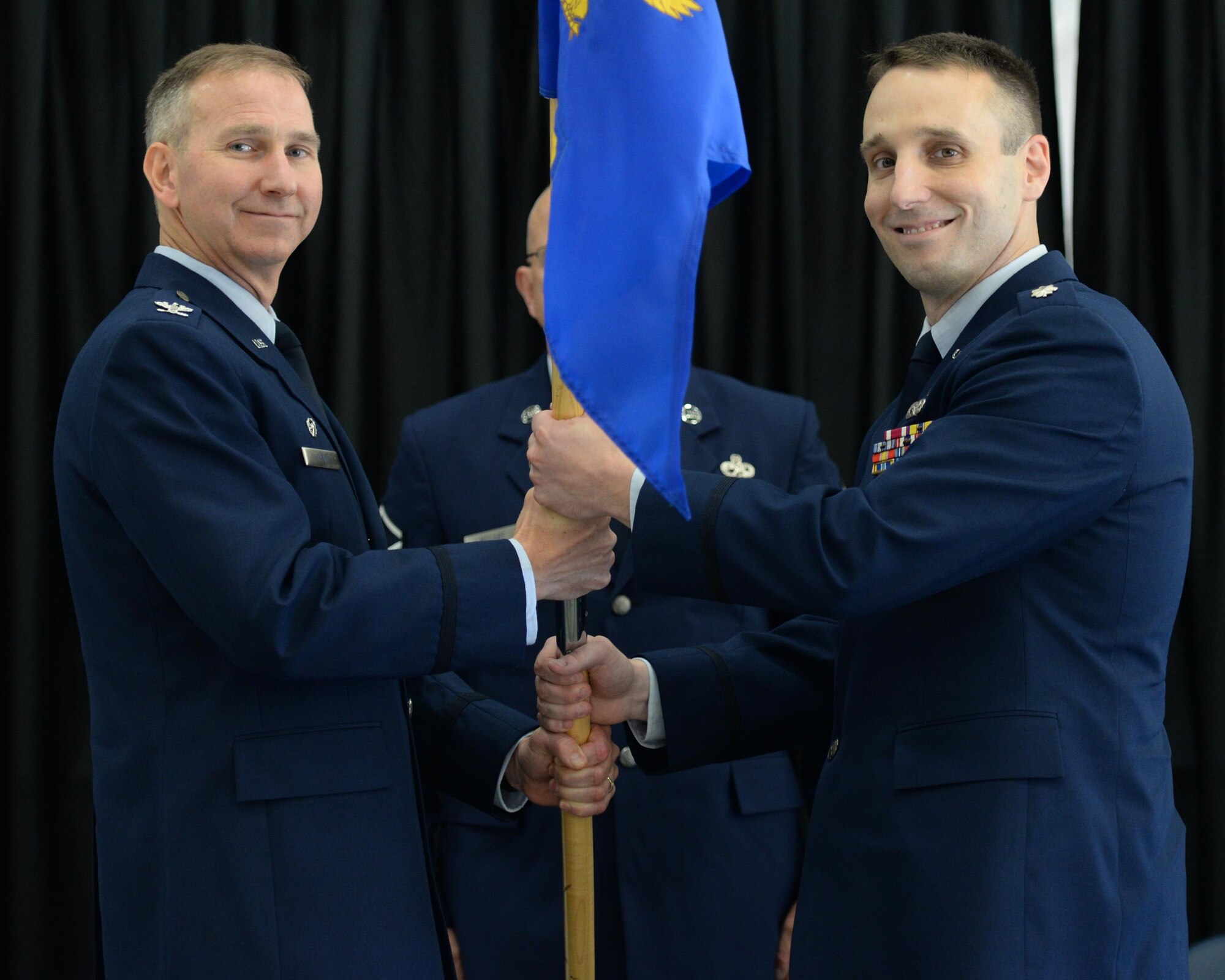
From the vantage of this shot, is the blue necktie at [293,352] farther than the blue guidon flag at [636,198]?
Yes

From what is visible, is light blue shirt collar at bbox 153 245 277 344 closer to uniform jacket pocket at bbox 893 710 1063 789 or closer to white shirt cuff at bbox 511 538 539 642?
white shirt cuff at bbox 511 538 539 642

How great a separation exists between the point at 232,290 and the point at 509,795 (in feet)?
2.96

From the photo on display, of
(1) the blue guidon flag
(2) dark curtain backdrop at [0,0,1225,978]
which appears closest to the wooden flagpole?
(1) the blue guidon flag

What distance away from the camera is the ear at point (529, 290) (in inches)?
110

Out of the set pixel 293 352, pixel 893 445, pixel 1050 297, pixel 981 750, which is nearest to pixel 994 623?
pixel 981 750

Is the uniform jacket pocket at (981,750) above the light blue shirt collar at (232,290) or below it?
below

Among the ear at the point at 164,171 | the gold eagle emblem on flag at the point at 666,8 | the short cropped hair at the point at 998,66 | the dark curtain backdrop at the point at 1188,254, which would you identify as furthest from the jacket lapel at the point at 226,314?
the dark curtain backdrop at the point at 1188,254

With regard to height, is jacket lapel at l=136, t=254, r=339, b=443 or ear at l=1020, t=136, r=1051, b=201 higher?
ear at l=1020, t=136, r=1051, b=201

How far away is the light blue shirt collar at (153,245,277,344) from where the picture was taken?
1.80 metres

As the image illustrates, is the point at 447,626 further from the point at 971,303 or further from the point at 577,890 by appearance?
the point at 971,303

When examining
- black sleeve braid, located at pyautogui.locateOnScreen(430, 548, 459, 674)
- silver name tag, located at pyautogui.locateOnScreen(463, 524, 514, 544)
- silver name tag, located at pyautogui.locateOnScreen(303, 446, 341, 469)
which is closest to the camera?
black sleeve braid, located at pyautogui.locateOnScreen(430, 548, 459, 674)

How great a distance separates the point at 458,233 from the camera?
310 cm

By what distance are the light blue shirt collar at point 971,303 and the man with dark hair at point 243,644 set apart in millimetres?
584

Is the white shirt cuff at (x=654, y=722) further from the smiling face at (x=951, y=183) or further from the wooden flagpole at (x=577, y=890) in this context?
the smiling face at (x=951, y=183)
